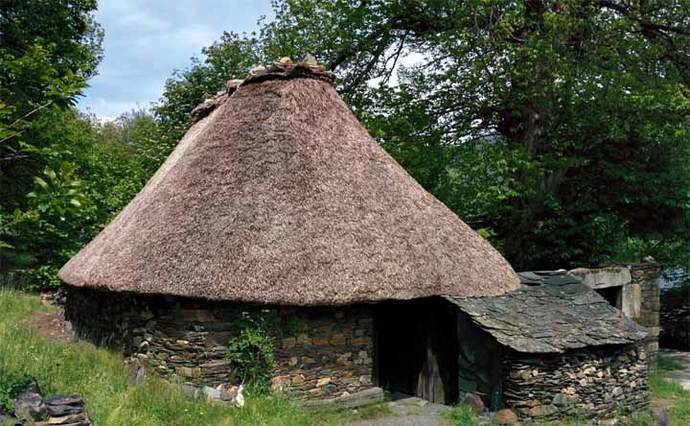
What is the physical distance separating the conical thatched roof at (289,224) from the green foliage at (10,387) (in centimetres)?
215

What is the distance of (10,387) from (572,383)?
7.12 meters

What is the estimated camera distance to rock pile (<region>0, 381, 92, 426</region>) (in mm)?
5309

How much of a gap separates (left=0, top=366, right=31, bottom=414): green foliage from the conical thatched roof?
2153 millimetres

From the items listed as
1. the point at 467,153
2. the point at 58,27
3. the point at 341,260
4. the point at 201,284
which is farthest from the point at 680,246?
the point at 58,27

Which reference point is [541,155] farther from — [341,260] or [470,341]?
[341,260]

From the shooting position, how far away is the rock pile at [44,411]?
5309 mm

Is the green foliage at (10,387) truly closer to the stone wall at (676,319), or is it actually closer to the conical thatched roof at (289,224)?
the conical thatched roof at (289,224)

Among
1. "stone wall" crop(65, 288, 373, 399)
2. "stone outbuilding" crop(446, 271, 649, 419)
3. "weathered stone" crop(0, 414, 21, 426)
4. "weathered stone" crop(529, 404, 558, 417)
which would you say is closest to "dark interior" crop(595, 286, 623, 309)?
"stone outbuilding" crop(446, 271, 649, 419)

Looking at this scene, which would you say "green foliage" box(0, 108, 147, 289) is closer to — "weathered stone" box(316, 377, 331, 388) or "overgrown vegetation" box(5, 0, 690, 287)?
"overgrown vegetation" box(5, 0, 690, 287)

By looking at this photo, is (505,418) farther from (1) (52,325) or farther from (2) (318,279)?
(1) (52,325)

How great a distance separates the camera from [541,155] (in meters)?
14.2

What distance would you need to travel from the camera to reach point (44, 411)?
5473mm

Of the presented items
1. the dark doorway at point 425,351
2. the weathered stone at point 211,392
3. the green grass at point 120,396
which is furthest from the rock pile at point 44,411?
the dark doorway at point 425,351

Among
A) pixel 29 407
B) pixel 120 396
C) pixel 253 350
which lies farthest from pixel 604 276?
pixel 29 407
